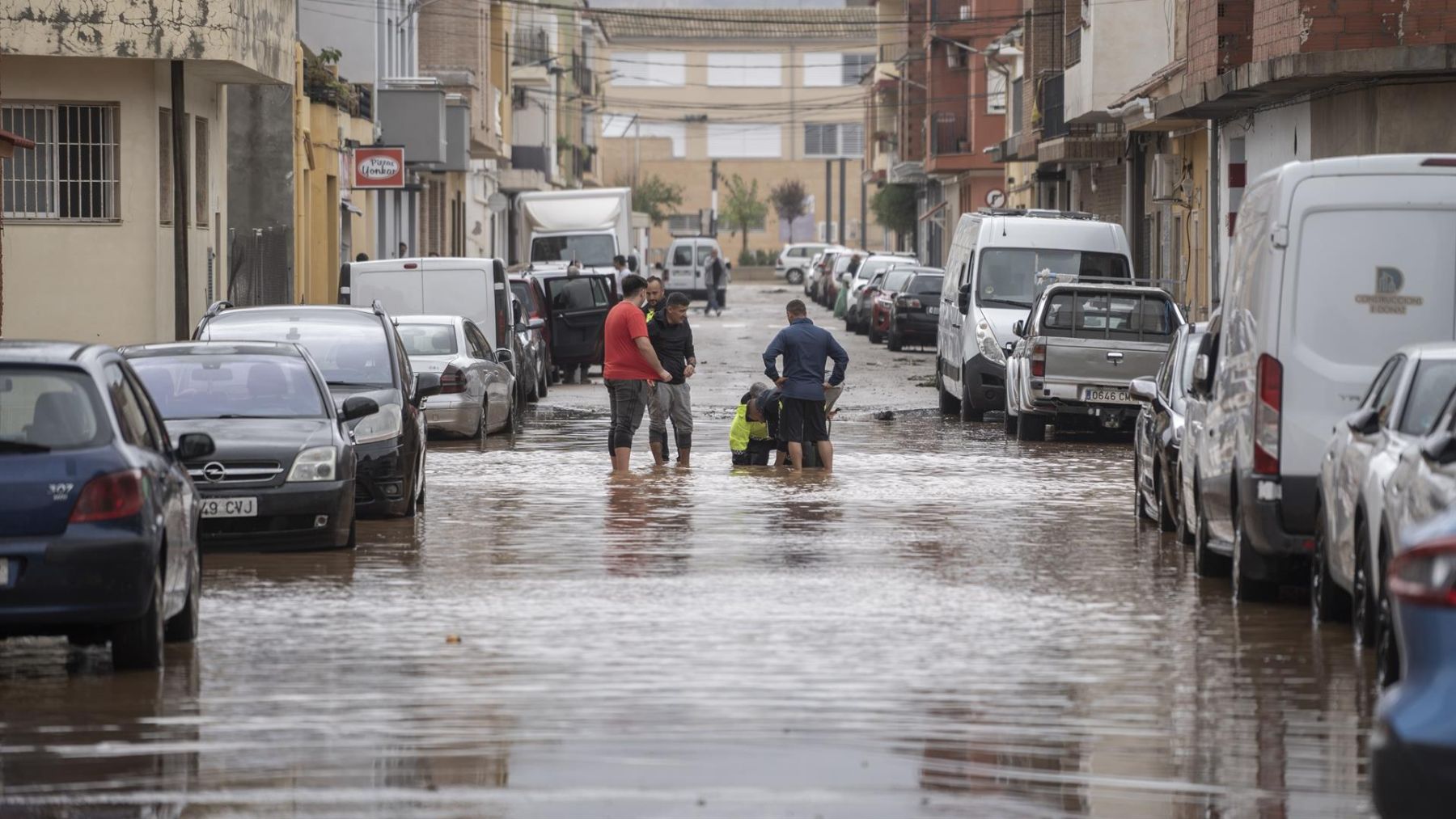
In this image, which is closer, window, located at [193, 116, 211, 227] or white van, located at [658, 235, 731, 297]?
window, located at [193, 116, 211, 227]

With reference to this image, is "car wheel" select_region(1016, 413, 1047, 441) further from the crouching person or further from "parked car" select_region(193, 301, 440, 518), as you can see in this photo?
"parked car" select_region(193, 301, 440, 518)

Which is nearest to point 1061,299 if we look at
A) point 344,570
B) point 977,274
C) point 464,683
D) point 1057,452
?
point 1057,452

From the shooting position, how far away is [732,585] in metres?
13.5

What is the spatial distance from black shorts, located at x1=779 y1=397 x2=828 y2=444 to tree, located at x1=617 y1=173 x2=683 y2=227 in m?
104

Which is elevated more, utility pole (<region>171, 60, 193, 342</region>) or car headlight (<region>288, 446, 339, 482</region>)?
utility pole (<region>171, 60, 193, 342</region>)

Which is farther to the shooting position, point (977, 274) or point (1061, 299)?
point (977, 274)

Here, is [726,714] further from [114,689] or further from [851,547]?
[851,547]

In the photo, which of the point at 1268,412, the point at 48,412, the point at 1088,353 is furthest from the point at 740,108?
the point at 48,412

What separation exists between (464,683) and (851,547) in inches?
228

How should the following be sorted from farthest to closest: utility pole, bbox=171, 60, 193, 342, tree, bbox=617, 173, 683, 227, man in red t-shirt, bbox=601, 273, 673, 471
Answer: tree, bbox=617, 173, 683, 227 < utility pole, bbox=171, 60, 193, 342 < man in red t-shirt, bbox=601, 273, 673, 471

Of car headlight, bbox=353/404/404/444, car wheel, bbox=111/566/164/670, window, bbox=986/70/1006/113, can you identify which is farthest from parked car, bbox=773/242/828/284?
car wheel, bbox=111/566/164/670

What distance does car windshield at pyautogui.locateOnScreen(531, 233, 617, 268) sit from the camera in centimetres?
5766

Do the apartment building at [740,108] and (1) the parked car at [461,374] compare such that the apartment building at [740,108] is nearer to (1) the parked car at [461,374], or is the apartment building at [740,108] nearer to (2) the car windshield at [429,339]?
(1) the parked car at [461,374]

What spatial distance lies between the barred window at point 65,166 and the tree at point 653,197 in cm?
9451
